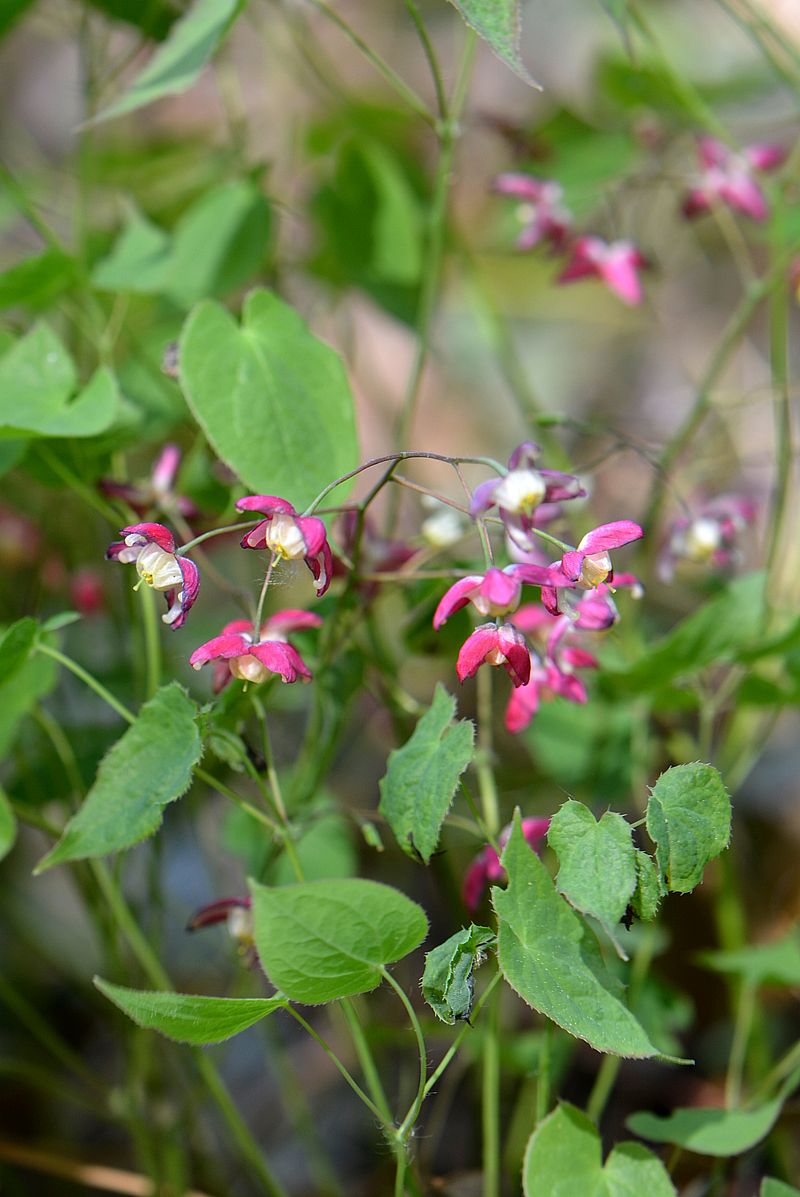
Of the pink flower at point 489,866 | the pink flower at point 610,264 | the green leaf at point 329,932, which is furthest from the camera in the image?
the pink flower at point 610,264

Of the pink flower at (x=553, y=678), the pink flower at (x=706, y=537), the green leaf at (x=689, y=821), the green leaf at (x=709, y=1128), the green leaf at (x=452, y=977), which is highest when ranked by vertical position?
the green leaf at (x=689, y=821)

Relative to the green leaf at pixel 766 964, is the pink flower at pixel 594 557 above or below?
above

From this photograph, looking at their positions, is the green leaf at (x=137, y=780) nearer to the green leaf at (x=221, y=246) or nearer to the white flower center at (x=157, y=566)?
the white flower center at (x=157, y=566)

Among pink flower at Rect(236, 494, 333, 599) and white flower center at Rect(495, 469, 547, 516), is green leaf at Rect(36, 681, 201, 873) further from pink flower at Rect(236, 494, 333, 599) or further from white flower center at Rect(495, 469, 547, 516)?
white flower center at Rect(495, 469, 547, 516)

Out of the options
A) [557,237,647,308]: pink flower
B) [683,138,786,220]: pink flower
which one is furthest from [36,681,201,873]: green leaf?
[683,138,786,220]: pink flower

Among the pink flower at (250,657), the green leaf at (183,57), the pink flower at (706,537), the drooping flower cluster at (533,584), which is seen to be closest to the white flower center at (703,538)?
the pink flower at (706,537)

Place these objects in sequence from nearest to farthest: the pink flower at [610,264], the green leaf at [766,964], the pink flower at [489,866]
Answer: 1. the pink flower at [489,866]
2. the green leaf at [766,964]
3. the pink flower at [610,264]
